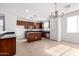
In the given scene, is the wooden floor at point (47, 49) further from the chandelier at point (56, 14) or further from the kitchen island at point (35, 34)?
the chandelier at point (56, 14)

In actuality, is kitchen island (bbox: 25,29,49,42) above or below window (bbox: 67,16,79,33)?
below

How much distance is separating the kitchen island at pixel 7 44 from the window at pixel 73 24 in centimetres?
171

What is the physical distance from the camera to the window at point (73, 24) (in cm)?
298

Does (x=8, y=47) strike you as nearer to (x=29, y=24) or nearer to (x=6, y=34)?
(x=6, y=34)

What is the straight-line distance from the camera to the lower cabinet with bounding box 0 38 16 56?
9.81 ft

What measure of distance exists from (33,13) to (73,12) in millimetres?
1190

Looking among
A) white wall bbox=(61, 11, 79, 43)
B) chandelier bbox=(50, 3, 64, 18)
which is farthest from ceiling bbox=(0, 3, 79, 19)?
Result: white wall bbox=(61, 11, 79, 43)

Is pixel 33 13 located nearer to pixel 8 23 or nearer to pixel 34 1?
pixel 34 1

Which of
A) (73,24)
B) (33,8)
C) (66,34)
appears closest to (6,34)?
(33,8)

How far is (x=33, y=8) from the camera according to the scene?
3.04 meters

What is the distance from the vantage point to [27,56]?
9.71ft

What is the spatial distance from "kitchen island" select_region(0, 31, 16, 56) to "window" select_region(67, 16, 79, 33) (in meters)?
1.71

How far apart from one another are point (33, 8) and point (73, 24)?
1306 millimetres

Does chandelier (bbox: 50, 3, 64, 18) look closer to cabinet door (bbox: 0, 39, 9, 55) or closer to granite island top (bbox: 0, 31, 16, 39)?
granite island top (bbox: 0, 31, 16, 39)
